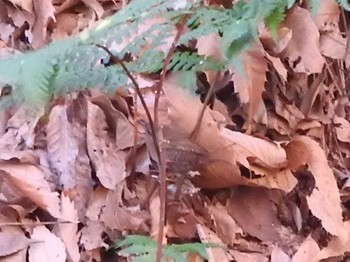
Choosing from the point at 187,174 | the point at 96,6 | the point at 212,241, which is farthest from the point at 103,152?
the point at 96,6

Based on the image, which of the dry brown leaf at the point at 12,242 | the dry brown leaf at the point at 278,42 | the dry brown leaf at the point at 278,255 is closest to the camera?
the dry brown leaf at the point at 12,242

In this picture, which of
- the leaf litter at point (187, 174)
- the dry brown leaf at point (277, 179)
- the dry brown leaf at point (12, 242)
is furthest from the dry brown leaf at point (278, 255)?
the dry brown leaf at point (12, 242)

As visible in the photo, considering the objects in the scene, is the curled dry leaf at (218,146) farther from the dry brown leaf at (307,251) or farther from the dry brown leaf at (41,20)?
the dry brown leaf at (41,20)

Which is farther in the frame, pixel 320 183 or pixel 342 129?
pixel 342 129

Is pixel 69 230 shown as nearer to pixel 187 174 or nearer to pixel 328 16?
pixel 187 174

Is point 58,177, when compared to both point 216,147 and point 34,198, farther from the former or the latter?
point 216,147

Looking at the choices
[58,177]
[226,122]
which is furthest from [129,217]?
[226,122]

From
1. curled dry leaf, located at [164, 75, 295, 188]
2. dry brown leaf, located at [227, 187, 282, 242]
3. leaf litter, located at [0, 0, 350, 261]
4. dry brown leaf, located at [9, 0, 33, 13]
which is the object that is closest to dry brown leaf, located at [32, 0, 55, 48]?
dry brown leaf, located at [9, 0, 33, 13]
